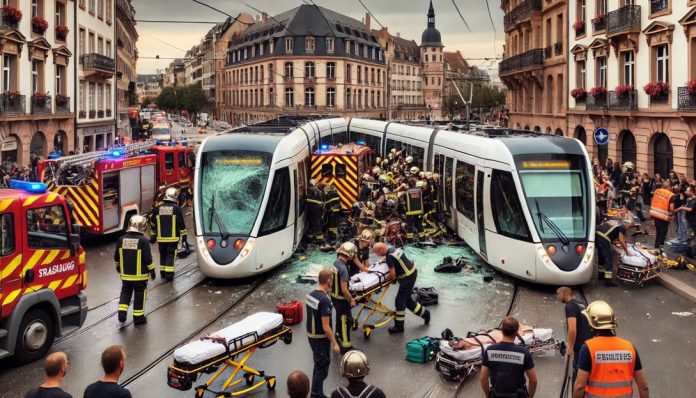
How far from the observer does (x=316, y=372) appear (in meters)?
8.35

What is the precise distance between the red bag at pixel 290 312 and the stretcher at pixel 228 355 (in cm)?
227

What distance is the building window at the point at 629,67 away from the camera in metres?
27.5

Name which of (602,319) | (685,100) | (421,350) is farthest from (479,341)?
(685,100)

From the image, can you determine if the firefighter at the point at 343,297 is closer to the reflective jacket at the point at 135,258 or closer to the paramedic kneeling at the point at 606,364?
the reflective jacket at the point at 135,258

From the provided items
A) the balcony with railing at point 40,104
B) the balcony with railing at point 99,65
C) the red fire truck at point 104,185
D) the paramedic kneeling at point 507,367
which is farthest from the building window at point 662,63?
the balcony with railing at point 99,65

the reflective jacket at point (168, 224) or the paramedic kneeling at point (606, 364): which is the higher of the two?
the reflective jacket at point (168, 224)

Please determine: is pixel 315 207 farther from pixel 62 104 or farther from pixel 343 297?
pixel 62 104

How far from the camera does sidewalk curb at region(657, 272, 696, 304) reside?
13195 mm

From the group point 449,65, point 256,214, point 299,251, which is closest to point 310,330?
point 256,214

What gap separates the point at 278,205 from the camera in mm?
14453

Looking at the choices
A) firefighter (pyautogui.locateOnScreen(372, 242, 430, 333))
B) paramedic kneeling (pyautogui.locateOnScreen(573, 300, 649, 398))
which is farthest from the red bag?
paramedic kneeling (pyautogui.locateOnScreen(573, 300, 649, 398))

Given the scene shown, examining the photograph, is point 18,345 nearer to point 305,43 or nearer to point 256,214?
point 256,214

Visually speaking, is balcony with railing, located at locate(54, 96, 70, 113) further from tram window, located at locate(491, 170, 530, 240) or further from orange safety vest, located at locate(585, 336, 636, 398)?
orange safety vest, located at locate(585, 336, 636, 398)

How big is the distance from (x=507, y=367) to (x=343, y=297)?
3.42 meters
